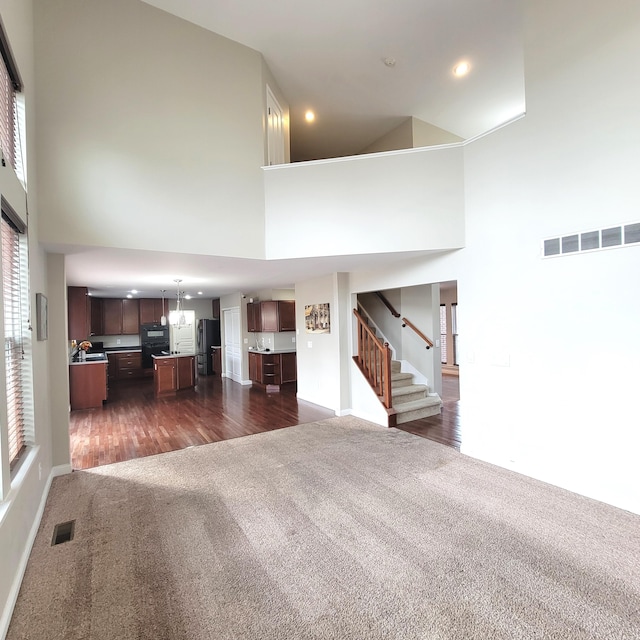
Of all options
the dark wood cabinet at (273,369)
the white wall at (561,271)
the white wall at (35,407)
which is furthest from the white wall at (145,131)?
the dark wood cabinet at (273,369)

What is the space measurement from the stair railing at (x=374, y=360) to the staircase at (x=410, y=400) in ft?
0.86

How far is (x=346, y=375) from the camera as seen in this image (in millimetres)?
5852

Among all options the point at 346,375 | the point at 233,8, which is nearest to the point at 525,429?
the point at 346,375

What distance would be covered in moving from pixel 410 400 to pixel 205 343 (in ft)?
23.4

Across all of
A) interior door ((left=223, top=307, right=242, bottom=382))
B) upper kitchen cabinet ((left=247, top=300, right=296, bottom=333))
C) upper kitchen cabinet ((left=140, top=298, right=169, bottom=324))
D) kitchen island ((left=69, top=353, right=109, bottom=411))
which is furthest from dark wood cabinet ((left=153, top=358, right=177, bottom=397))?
upper kitchen cabinet ((left=140, top=298, right=169, bottom=324))

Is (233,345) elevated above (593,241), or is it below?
below

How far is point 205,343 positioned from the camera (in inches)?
419

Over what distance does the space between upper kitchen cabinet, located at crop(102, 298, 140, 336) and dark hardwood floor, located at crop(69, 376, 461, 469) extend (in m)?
2.49

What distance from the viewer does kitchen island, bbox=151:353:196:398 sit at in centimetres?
775

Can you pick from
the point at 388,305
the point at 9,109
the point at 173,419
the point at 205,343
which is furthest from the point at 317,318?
the point at 205,343

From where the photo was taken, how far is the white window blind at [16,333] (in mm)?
2396

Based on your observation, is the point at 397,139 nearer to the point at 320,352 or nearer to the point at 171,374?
the point at 320,352

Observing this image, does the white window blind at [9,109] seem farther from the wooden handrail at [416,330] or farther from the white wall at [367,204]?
the wooden handrail at [416,330]

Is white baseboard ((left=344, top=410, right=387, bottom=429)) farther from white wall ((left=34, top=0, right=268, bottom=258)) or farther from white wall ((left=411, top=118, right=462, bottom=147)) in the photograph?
white wall ((left=411, top=118, right=462, bottom=147))
